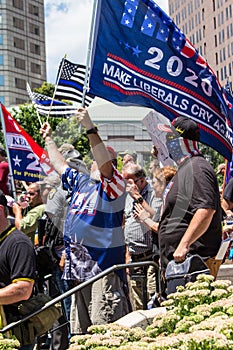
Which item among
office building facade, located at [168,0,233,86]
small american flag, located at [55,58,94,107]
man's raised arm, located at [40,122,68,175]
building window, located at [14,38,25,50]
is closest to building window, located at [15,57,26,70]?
building window, located at [14,38,25,50]

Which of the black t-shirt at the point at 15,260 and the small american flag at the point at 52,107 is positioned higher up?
the small american flag at the point at 52,107

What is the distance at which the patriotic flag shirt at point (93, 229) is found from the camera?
6.49 meters

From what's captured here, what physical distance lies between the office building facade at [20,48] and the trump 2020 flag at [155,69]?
100m

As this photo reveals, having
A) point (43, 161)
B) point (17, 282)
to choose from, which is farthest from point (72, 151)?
point (17, 282)

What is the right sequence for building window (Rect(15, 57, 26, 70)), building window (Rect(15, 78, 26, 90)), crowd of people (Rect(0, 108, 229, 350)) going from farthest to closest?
building window (Rect(15, 57, 26, 70)), building window (Rect(15, 78, 26, 90)), crowd of people (Rect(0, 108, 229, 350))

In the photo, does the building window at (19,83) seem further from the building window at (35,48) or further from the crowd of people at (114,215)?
the crowd of people at (114,215)

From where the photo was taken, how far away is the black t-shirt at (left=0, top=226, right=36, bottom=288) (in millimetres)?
5375

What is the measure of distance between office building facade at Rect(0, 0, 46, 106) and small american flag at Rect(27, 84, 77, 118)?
96.9 m

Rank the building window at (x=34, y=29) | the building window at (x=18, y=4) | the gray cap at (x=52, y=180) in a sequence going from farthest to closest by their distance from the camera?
the building window at (x=34, y=29) < the building window at (x=18, y=4) < the gray cap at (x=52, y=180)

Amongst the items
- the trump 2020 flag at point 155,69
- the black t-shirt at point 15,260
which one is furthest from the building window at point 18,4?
the black t-shirt at point 15,260

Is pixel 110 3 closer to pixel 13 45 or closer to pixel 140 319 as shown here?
pixel 140 319

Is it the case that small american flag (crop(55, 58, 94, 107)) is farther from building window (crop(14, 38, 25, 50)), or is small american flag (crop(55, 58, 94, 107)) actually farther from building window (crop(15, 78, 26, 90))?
building window (crop(14, 38, 25, 50))

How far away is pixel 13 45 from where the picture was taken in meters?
115

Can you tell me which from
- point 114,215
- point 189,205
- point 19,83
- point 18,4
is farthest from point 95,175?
point 18,4
